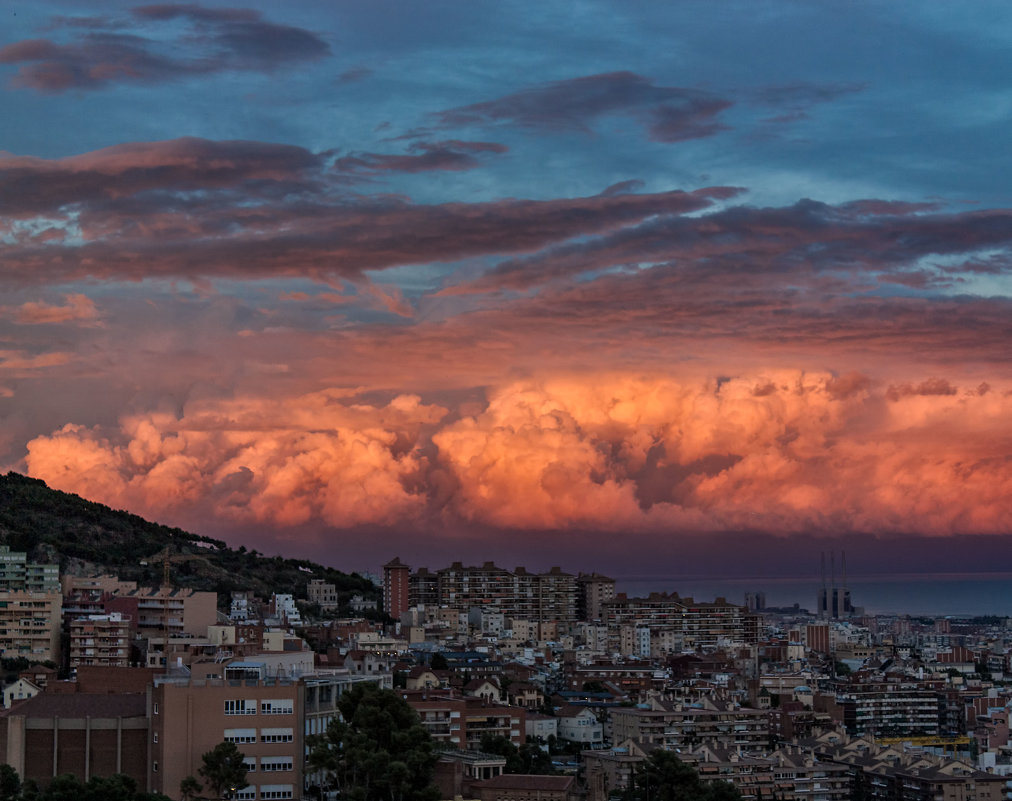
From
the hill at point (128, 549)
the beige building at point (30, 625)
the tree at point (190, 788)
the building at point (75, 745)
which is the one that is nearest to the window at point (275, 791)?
the tree at point (190, 788)

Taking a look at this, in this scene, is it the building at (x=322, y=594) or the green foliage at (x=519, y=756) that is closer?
the green foliage at (x=519, y=756)

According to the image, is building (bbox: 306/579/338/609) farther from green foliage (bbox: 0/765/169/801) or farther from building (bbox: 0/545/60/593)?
green foliage (bbox: 0/765/169/801)

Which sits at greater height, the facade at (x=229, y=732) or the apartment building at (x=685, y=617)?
the apartment building at (x=685, y=617)

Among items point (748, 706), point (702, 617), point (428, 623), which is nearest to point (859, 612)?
point (702, 617)

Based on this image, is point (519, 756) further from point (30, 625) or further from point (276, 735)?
point (30, 625)

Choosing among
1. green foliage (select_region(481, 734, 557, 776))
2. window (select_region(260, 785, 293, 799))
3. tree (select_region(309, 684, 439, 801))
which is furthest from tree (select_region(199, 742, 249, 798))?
green foliage (select_region(481, 734, 557, 776))

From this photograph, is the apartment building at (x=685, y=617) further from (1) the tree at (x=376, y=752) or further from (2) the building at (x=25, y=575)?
(1) the tree at (x=376, y=752)

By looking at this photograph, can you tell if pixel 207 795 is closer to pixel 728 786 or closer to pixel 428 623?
pixel 728 786

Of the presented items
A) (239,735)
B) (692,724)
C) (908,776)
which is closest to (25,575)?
(692,724)

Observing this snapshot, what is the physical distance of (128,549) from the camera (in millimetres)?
81125

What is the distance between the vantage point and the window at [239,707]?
117 ft

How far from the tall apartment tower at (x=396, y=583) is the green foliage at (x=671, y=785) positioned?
49.3 meters

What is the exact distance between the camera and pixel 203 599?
58.5m

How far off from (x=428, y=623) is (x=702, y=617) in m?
21.6
